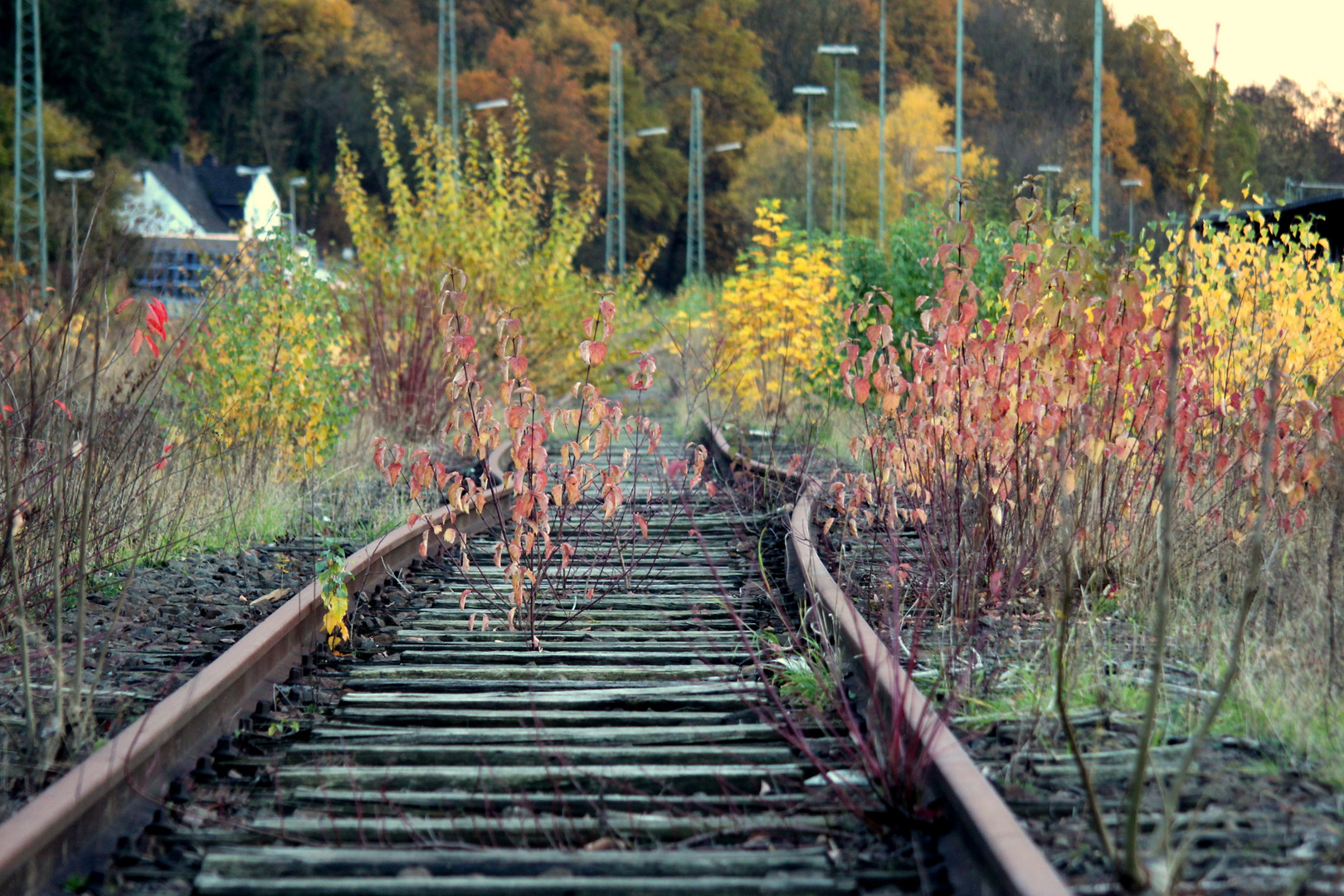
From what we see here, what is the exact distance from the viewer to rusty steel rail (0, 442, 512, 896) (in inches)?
108

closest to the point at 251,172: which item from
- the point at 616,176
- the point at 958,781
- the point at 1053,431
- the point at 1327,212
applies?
the point at 616,176

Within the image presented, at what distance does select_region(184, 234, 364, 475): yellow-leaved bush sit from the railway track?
140 inches

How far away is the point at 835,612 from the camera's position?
4.48 metres

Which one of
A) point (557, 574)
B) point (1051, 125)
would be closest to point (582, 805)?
point (557, 574)

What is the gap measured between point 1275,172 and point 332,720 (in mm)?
52874

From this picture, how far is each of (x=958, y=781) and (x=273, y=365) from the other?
6395mm

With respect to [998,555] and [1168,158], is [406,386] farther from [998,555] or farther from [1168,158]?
[1168,158]

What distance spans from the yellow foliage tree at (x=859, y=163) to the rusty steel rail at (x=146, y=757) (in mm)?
51680

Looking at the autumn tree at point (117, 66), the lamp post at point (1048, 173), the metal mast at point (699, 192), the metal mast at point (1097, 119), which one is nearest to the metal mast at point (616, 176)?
the metal mast at point (699, 192)

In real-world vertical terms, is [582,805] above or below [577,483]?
below

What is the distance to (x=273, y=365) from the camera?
8.18 metres

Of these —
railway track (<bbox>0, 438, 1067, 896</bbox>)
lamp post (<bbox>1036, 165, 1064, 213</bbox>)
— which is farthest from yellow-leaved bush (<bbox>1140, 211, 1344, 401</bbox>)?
railway track (<bbox>0, 438, 1067, 896</bbox>)

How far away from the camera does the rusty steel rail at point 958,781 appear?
244cm

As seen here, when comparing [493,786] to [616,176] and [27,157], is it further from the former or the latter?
[616,176]
